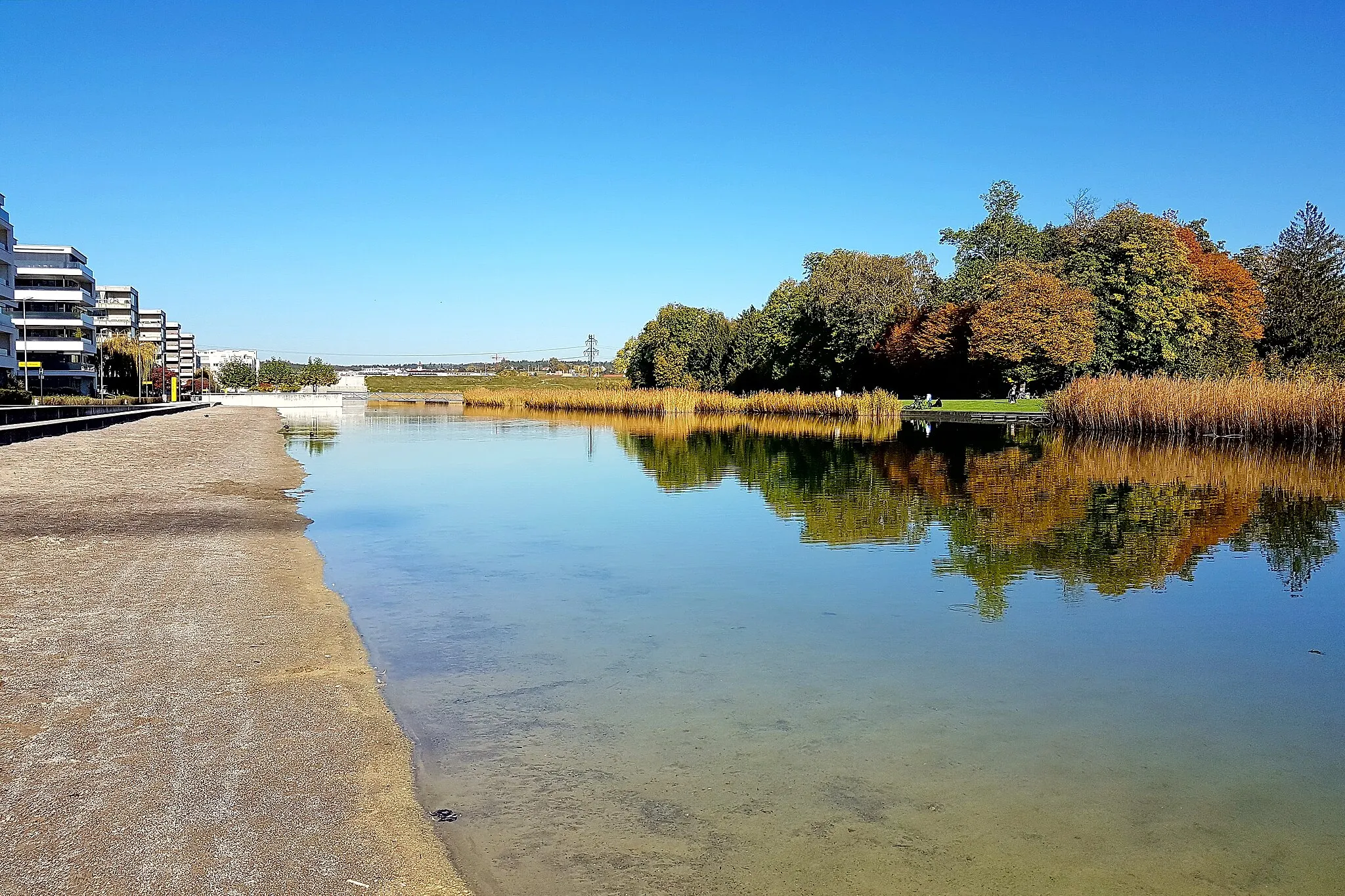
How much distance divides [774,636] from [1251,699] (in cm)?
389

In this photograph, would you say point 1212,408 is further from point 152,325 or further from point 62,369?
point 152,325

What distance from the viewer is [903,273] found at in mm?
67375

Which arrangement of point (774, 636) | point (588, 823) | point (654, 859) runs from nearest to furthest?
point (654, 859) → point (588, 823) → point (774, 636)

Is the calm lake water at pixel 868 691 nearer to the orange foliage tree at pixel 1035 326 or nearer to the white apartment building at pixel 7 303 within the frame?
the orange foliage tree at pixel 1035 326

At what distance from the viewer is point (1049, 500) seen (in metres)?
19.0

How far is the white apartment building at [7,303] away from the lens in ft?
189

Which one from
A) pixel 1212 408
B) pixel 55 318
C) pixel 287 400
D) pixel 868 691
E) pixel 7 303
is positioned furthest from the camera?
pixel 287 400

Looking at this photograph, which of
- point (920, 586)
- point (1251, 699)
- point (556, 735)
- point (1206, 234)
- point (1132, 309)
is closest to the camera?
point (556, 735)

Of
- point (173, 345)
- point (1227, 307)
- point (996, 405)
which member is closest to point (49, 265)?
point (173, 345)

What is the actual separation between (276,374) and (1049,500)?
160316 millimetres

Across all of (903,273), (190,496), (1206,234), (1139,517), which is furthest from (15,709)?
(1206,234)

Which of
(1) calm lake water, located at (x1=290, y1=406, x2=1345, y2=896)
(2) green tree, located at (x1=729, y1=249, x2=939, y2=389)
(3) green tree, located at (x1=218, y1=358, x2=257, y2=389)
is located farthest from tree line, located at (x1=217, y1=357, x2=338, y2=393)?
(1) calm lake water, located at (x1=290, y1=406, x2=1345, y2=896)

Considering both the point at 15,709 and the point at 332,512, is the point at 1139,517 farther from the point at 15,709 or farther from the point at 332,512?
the point at 15,709

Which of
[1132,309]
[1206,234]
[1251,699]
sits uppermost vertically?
[1206,234]
